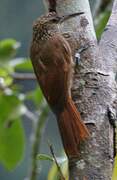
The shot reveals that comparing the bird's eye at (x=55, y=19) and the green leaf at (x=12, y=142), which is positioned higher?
the bird's eye at (x=55, y=19)

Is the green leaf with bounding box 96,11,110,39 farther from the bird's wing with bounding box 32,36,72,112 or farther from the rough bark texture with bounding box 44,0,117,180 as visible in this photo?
the rough bark texture with bounding box 44,0,117,180

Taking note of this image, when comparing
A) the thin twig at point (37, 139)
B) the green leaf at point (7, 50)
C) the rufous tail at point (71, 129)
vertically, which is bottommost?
the thin twig at point (37, 139)

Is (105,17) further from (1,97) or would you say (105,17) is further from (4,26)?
(4,26)

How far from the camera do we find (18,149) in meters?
2.80

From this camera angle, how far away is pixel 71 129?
188 centimetres

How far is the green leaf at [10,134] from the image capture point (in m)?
2.79

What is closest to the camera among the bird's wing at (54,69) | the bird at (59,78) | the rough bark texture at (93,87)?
the rough bark texture at (93,87)

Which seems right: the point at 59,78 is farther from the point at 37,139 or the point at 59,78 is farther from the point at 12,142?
the point at 12,142

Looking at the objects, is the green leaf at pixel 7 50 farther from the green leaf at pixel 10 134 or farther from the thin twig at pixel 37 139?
the thin twig at pixel 37 139

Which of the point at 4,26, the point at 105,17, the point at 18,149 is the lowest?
the point at 4,26

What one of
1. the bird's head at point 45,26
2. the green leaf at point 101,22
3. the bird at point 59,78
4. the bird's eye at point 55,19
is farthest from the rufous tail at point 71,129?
the green leaf at point 101,22

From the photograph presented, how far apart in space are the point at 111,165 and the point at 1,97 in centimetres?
132

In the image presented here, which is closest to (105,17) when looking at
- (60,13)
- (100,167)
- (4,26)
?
(60,13)

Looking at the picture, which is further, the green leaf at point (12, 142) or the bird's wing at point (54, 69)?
the green leaf at point (12, 142)
